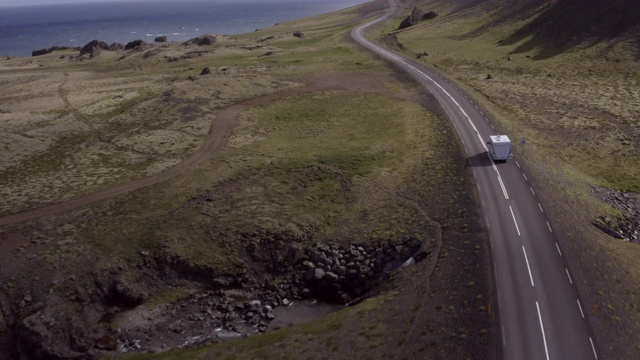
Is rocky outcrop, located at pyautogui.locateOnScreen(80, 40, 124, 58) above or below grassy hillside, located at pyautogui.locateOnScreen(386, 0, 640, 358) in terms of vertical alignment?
above

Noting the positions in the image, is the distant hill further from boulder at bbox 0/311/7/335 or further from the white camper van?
boulder at bbox 0/311/7/335

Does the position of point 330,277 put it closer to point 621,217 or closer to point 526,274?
point 526,274

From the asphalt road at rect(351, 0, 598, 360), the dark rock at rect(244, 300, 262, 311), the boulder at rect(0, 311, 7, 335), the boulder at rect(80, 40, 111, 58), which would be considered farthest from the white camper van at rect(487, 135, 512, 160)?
the boulder at rect(80, 40, 111, 58)

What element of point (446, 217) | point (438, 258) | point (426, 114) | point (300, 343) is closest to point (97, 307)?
point (300, 343)

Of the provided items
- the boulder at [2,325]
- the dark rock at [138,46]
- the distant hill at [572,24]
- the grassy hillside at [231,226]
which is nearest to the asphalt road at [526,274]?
the grassy hillside at [231,226]

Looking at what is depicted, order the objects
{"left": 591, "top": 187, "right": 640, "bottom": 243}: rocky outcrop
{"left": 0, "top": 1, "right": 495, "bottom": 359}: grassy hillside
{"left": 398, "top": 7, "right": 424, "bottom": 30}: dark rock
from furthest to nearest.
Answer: {"left": 398, "top": 7, "right": 424, "bottom": 30}: dark rock < {"left": 591, "top": 187, "right": 640, "bottom": 243}: rocky outcrop < {"left": 0, "top": 1, "right": 495, "bottom": 359}: grassy hillside

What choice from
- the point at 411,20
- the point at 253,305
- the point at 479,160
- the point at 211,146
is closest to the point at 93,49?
the point at 211,146
